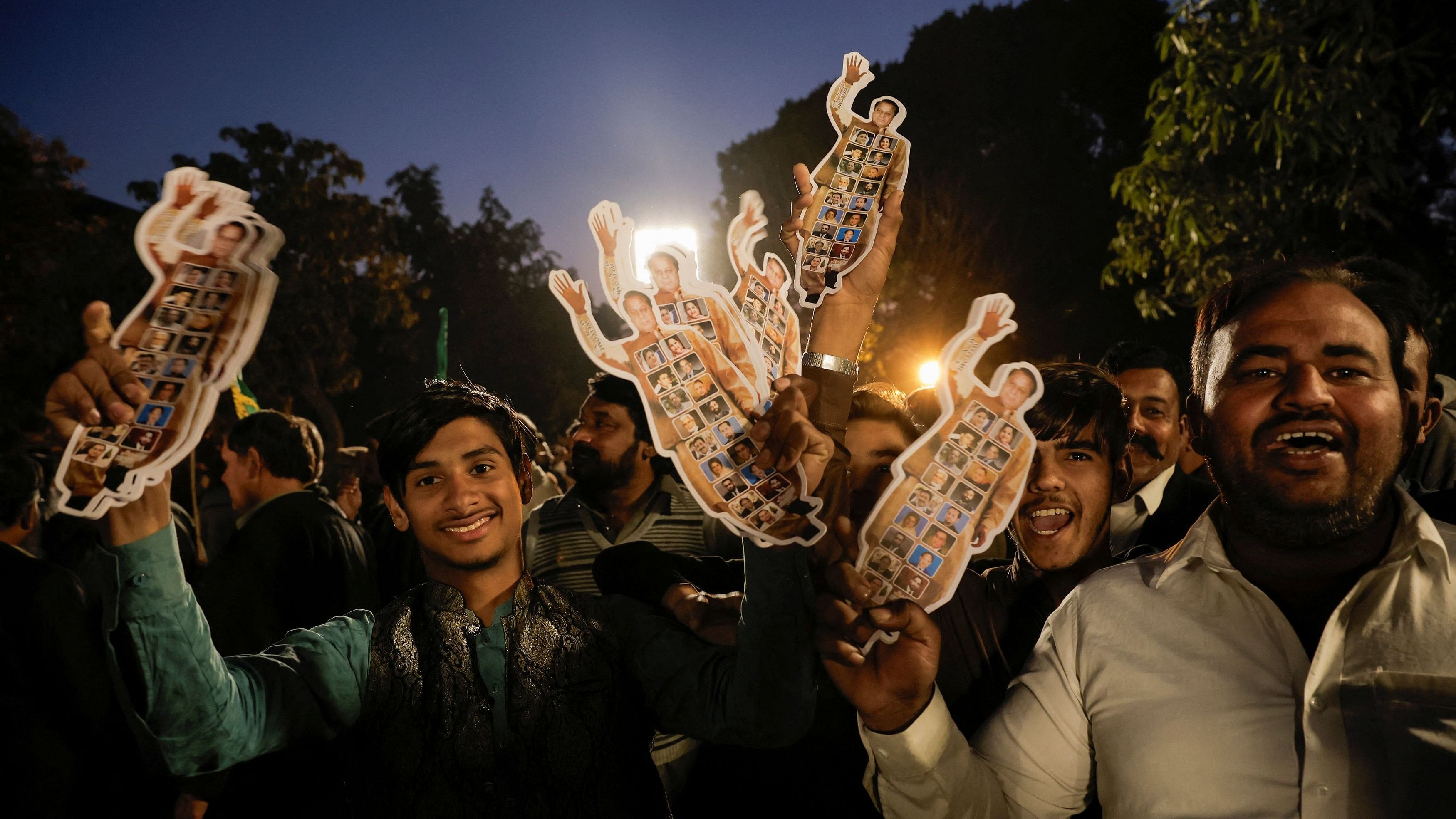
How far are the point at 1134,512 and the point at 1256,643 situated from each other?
1.43 metres

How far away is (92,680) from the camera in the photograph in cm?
302

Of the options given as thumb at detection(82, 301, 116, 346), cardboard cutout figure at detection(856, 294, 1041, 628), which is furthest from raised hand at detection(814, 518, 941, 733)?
thumb at detection(82, 301, 116, 346)

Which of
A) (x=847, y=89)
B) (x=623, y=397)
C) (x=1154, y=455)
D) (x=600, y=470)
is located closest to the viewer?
(x=847, y=89)

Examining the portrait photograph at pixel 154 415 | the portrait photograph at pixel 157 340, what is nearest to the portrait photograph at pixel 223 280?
the portrait photograph at pixel 157 340

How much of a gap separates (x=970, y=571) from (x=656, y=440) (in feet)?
3.26

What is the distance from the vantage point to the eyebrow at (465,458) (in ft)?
6.53

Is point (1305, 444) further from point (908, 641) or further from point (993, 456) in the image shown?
point (908, 641)

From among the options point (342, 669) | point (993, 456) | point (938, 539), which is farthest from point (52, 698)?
point (993, 456)

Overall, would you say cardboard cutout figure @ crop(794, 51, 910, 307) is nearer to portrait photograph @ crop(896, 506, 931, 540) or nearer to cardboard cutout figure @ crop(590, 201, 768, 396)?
cardboard cutout figure @ crop(590, 201, 768, 396)

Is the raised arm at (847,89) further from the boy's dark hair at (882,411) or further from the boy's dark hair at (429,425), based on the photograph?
the boy's dark hair at (429,425)

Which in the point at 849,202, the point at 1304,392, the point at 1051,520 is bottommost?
the point at 1051,520

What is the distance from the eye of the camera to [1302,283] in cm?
175

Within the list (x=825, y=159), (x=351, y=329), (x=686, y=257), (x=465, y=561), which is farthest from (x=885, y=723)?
(x=351, y=329)

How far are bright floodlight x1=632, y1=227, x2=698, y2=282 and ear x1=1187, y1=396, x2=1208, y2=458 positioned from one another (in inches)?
44.0
